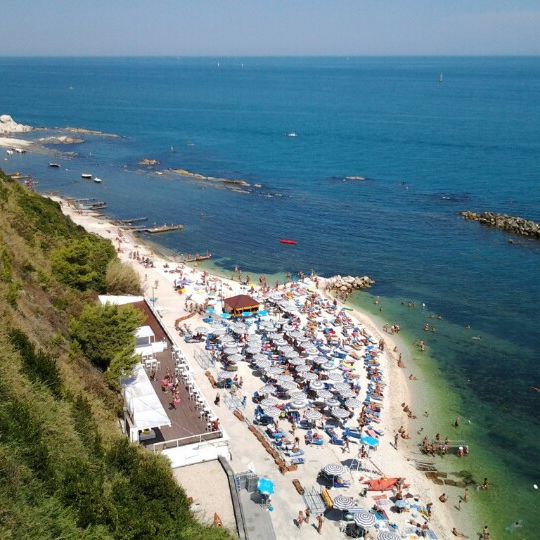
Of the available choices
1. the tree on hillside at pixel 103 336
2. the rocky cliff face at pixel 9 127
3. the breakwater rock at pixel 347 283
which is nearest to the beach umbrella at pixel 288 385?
the tree on hillside at pixel 103 336

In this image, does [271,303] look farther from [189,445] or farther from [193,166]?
[193,166]

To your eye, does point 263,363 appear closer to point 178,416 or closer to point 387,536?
point 178,416

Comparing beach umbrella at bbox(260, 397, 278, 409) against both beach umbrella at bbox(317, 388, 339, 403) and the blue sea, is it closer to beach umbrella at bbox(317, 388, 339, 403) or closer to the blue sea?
beach umbrella at bbox(317, 388, 339, 403)

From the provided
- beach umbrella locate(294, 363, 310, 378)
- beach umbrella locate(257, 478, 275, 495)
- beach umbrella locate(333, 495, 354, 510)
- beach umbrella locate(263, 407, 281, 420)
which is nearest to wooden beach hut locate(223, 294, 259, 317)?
beach umbrella locate(294, 363, 310, 378)

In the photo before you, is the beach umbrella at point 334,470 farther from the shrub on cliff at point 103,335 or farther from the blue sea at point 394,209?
the shrub on cliff at point 103,335

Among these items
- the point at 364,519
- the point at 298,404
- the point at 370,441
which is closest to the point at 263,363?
the point at 298,404

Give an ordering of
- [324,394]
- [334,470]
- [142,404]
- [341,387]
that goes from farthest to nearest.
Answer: [341,387]
[324,394]
[334,470]
[142,404]

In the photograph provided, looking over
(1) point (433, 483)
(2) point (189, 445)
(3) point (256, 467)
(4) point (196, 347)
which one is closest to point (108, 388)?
(2) point (189, 445)

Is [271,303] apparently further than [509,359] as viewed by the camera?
Yes
